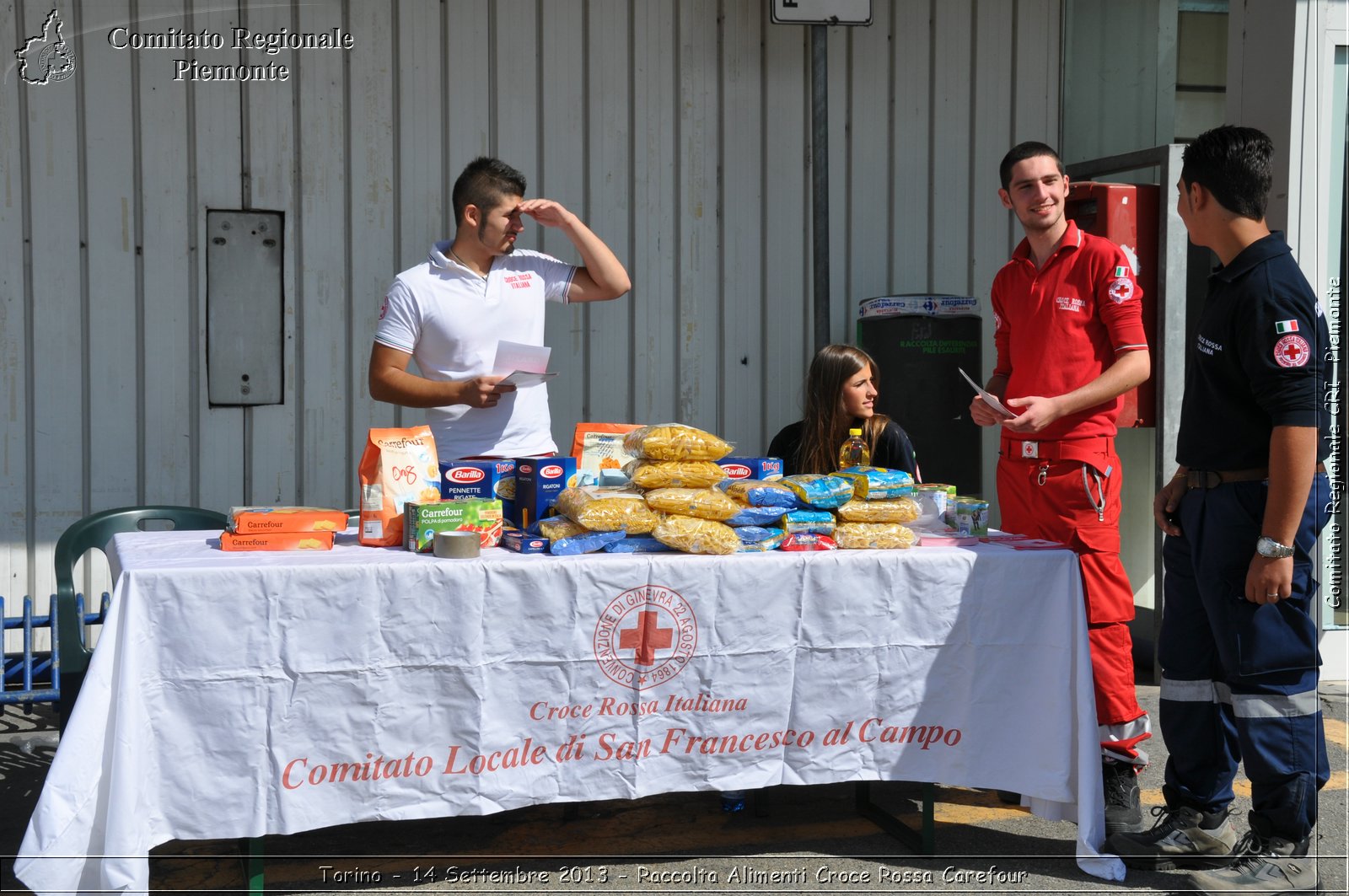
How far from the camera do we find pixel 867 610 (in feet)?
10.7

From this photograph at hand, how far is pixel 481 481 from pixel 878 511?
3.72ft

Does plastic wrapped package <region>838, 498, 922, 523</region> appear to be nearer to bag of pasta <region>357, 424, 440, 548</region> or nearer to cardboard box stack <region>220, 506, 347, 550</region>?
bag of pasta <region>357, 424, 440, 548</region>

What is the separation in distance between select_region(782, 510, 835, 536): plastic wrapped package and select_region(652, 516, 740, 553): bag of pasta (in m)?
0.20

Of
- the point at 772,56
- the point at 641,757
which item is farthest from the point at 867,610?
the point at 772,56

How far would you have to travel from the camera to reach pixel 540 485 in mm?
3293

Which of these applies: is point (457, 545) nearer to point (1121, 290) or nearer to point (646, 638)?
point (646, 638)

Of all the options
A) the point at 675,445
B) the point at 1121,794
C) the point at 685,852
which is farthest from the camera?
the point at 1121,794

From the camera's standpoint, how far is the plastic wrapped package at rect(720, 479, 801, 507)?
10.7 ft

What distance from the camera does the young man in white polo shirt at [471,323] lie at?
157 inches

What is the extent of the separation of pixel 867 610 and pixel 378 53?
358 centimetres

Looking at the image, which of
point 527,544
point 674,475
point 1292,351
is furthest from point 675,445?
point 1292,351

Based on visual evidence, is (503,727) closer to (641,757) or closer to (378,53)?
(641,757)

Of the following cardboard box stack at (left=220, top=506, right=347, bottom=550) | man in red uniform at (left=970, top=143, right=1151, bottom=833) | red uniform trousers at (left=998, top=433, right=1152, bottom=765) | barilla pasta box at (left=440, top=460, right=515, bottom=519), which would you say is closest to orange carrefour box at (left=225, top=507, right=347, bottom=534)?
cardboard box stack at (left=220, top=506, right=347, bottom=550)

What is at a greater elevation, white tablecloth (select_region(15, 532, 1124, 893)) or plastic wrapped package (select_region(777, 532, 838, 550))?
plastic wrapped package (select_region(777, 532, 838, 550))
